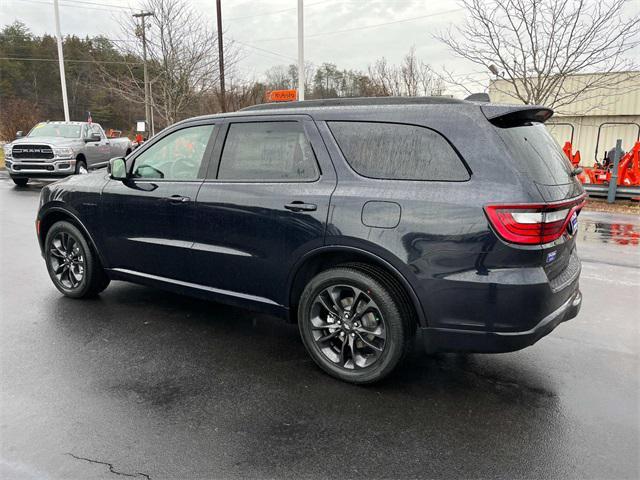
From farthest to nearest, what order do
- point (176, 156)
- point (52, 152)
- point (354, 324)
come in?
point (52, 152), point (176, 156), point (354, 324)

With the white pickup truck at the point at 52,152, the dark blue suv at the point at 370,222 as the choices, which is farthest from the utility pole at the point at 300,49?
the dark blue suv at the point at 370,222

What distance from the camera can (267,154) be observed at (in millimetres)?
3650

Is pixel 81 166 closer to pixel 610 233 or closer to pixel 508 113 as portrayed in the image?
pixel 610 233

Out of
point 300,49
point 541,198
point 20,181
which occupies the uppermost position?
point 300,49

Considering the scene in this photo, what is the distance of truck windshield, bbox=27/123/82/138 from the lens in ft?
51.0

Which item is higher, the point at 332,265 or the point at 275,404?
the point at 332,265

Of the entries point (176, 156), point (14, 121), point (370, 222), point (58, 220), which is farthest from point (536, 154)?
point (14, 121)

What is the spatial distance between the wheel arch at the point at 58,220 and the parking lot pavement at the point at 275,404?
655mm

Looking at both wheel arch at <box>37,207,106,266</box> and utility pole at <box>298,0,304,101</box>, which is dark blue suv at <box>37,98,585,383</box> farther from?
utility pole at <box>298,0,304,101</box>

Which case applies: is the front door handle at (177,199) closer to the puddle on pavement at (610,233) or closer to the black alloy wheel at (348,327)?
the black alloy wheel at (348,327)

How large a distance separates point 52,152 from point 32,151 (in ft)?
2.31

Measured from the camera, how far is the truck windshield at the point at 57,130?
612 inches

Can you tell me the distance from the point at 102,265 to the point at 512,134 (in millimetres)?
3787

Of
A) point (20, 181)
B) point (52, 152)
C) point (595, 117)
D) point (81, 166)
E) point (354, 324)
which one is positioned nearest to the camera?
point (354, 324)
